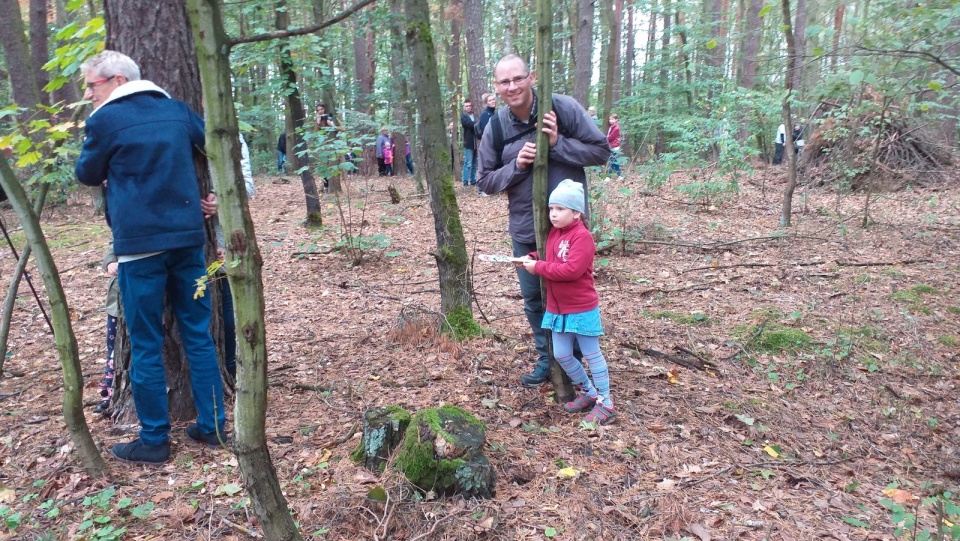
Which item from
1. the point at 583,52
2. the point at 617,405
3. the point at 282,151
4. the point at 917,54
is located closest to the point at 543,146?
the point at 617,405

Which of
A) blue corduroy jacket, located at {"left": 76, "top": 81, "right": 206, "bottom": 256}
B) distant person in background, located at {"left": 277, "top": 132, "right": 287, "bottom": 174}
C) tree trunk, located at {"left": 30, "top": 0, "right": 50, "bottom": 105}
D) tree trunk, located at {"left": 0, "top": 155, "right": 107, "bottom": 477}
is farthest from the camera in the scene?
distant person in background, located at {"left": 277, "top": 132, "right": 287, "bottom": 174}

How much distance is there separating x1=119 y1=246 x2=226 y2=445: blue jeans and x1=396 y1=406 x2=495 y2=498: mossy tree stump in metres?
1.08

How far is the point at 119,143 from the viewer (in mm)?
2799

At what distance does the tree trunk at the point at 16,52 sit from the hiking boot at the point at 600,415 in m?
11.4

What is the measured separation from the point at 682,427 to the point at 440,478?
1.67m

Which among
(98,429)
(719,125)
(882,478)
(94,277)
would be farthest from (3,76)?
(882,478)

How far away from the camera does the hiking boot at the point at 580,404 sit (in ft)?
12.1

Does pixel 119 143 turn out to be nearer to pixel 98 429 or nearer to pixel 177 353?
pixel 177 353

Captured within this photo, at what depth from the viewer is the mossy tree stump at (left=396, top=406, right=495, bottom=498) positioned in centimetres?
280

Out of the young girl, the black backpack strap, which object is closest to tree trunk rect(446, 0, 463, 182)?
the black backpack strap

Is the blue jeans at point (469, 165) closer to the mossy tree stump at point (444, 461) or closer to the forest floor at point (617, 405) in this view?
the forest floor at point (617, 405)

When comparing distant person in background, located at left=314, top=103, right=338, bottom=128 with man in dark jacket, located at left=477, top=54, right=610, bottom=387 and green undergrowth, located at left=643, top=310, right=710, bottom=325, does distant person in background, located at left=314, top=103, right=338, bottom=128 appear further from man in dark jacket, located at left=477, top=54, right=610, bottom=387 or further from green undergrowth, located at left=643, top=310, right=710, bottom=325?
green undergrowth, located at left=643, top=310, right=710, bottom=325

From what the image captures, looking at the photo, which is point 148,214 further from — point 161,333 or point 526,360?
point 526,360

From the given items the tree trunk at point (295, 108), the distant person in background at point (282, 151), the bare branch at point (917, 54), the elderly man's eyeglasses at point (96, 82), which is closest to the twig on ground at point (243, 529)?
the elderly man's eyeglasses at point (96, 82)
